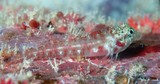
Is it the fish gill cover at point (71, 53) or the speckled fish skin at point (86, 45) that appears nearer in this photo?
the fish gill cover at point (71, 53)

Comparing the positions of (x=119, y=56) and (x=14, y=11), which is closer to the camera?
(x=119, y=56)

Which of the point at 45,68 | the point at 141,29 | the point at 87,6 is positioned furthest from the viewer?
the point at 87,6

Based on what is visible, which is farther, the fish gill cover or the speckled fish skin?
the speckled fish skin

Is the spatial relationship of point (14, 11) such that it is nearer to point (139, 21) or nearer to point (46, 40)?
point (46, 40)

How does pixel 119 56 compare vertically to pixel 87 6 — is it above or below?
below

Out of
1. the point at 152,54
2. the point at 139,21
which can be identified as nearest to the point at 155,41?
the point at 152,54

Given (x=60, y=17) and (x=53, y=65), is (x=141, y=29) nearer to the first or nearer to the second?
(x=60, y=17)

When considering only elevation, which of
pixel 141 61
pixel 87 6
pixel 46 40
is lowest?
pixel 141 61

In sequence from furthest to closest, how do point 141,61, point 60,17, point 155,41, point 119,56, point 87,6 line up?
point 87,6 → point 60,17 → point 155,41 → point 119,56 → point 141,61

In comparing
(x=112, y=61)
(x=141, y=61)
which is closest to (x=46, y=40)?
(x=112, y=61)
